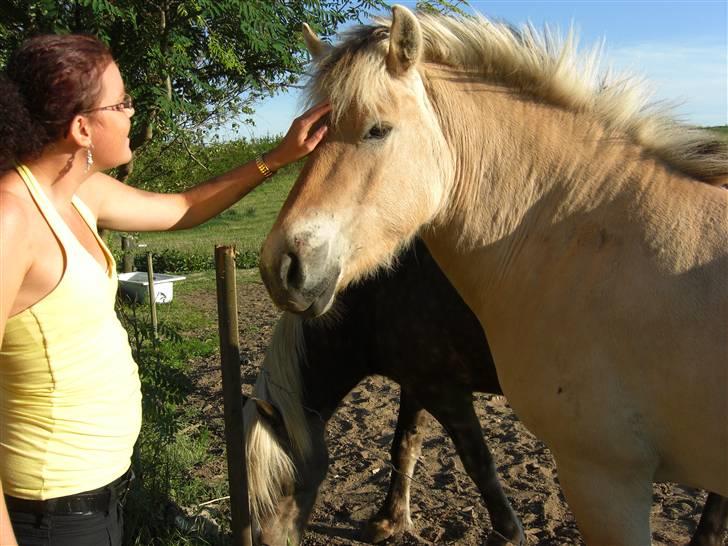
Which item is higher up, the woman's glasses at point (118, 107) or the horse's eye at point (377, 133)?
the woman's glasses at point (118, 107)

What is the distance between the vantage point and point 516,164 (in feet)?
7.66

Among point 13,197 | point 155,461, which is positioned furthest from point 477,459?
point 13,197

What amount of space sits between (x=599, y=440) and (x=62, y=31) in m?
3.65

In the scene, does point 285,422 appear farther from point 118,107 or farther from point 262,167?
point 118,107

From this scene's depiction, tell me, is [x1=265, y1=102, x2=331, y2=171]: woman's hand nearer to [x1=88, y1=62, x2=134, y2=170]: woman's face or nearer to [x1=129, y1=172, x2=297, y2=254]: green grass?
[x1=88, y1=62, x2=134, y2=170]: woman's face

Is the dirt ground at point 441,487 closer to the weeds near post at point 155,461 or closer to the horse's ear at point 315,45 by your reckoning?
the weeds near post at point 155,461

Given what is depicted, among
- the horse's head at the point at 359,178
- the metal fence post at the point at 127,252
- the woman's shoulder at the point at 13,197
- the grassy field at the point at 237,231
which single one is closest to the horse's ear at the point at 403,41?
the horse's head at the point at 359,178

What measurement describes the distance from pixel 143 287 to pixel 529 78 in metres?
8.00

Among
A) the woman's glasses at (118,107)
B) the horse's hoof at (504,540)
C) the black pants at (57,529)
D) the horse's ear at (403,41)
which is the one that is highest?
→ the horse's ear at (403,41)

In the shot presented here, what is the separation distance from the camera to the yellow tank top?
165cm

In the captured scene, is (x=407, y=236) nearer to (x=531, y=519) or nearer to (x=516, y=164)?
(x=516, y=164)

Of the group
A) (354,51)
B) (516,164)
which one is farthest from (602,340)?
(354,51)

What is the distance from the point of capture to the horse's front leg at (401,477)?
3.85 m

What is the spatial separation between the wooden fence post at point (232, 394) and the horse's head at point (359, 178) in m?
0.75
